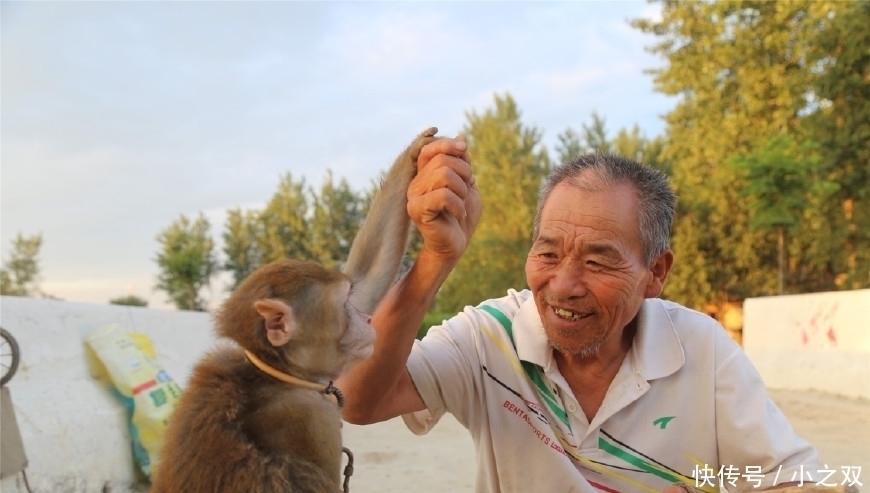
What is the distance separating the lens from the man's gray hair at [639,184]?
7.98 ft

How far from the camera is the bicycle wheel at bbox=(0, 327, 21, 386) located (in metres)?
5.61

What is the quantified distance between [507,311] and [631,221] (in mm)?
613

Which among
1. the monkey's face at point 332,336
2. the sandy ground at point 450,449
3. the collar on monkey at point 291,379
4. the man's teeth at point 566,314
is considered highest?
the man's teeth at point 566,314

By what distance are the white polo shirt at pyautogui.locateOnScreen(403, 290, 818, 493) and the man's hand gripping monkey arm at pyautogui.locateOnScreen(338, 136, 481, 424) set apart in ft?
0.53

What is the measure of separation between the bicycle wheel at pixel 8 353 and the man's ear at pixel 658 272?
492 cm

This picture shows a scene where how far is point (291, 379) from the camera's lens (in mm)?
2047

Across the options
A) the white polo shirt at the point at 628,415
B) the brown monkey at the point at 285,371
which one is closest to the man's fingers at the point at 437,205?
the brown monkey at the point at 285,371

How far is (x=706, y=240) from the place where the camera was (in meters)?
25.9

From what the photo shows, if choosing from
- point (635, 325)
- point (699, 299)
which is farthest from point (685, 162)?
point (635, 325)

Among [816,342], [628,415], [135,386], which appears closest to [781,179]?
[816,342]

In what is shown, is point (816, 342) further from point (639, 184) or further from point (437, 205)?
point (437, 205)

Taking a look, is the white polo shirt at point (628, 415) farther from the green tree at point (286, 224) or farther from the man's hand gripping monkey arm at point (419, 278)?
the green tree at point (286, 224)

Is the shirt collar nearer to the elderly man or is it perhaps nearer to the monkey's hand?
the elderly man

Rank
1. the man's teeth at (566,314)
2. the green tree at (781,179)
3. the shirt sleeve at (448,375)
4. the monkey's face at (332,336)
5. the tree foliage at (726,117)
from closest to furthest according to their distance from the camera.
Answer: the monkey's face at (332,336), the man's teeth at (566,314), the shirt sleeve at (448,375), the green tree at (781,179), the tree foliage at (726,117)
